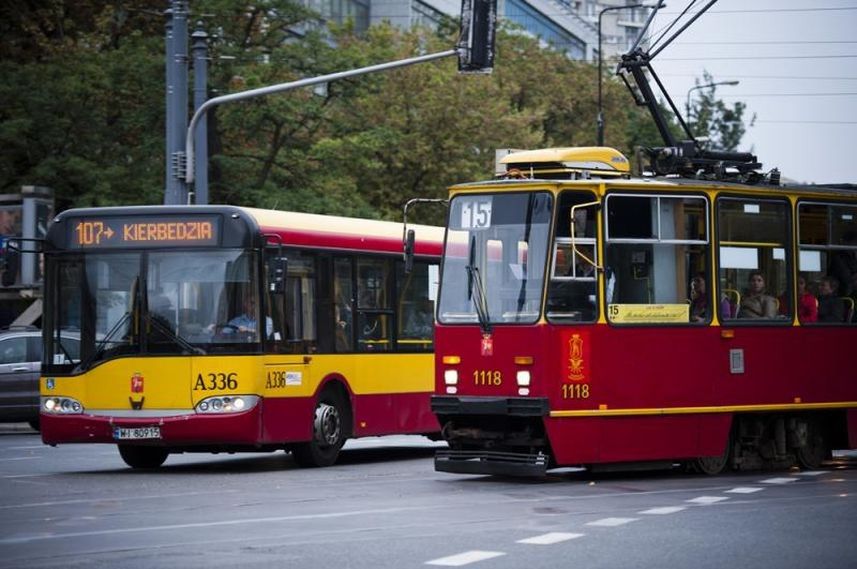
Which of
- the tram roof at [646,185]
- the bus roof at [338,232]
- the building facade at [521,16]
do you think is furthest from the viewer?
the building facade at [521,16]

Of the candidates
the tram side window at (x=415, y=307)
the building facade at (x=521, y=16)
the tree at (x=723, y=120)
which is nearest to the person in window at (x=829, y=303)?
the tram side window at (x=415, y=307)

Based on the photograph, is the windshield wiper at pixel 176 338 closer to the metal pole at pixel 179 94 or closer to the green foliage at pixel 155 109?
the metal pole at pixel 179 94

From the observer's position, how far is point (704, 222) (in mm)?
19562

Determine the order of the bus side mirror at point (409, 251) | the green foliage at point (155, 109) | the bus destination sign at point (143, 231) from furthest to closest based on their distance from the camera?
1. the green foliage at point (155, 109)
2. the bus destination sign at point (143, 231)
3. the bus side mirror at point (409, 251)

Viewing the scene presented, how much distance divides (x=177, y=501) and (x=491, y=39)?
11.6m

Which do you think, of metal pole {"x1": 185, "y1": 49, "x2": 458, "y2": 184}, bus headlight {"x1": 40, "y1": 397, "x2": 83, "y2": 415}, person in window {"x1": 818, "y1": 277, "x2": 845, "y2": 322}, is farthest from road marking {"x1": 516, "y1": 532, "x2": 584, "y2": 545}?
metal pole {"x1": 185, "y1": 49, "x2": 458, "y2": 184}

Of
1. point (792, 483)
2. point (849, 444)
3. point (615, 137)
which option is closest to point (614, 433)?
point (792, 483)

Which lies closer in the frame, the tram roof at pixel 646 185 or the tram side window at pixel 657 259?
the tram roof at pixel 646 185

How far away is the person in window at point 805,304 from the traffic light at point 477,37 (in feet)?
23.5

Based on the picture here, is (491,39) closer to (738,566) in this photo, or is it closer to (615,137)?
(738,566)

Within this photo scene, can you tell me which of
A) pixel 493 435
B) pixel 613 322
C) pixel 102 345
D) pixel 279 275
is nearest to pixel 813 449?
pixel 613 322

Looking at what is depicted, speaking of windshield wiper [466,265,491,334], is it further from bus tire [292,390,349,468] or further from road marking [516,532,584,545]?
road marking [516,532,584,545]

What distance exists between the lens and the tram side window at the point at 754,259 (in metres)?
19.8

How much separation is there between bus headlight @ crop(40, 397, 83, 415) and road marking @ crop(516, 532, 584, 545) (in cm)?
866
